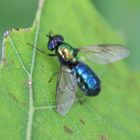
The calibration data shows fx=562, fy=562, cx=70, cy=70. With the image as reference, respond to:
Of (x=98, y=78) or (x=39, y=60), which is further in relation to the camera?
(x=98, y=78)

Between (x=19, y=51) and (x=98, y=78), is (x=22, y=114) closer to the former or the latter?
(x=19, y=51)

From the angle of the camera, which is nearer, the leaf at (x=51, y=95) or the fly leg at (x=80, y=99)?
the leaf at (x=51, y=95)

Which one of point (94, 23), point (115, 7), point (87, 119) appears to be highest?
point (115, 7)

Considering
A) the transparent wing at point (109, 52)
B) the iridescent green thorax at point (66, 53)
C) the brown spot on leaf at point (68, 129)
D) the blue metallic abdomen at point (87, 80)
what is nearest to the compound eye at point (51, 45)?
the iridescent green thorax at point (66, 53)

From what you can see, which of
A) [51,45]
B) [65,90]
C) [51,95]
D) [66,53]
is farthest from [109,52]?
[51,95]

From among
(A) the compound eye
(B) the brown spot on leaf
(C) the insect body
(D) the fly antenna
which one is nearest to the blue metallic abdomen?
(C) the insect body

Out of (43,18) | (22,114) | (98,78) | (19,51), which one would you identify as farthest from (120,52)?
(22,114)

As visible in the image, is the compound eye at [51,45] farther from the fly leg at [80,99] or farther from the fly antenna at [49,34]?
the fly leg at [80,99]

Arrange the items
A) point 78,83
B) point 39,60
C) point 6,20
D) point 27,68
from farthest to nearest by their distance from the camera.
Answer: point 6,20 < point 78,83 < point 39,60 < point 27,68
